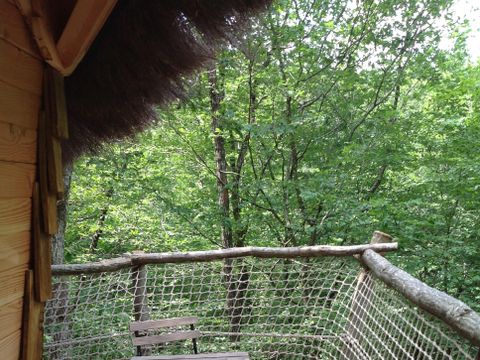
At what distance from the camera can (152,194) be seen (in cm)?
650

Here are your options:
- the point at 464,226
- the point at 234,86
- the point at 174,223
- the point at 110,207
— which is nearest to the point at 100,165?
the point at 110,207

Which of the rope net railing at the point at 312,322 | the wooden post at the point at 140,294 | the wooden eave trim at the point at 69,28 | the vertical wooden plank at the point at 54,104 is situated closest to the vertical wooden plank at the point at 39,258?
the vertical wooden plank at the point at 54,104

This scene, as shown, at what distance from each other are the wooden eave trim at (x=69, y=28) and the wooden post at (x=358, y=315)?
1.89 metres

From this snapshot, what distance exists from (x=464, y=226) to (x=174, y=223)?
4.14 m

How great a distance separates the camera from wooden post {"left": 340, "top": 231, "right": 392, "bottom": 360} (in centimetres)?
225

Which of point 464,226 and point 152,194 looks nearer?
point 464,226

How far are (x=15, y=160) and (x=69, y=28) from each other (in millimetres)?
362

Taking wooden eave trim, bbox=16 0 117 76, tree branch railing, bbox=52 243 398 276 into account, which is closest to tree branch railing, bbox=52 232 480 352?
tree branch railing, bbox=52 243 398 276

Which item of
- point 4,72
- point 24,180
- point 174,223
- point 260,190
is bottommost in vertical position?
point 174,223

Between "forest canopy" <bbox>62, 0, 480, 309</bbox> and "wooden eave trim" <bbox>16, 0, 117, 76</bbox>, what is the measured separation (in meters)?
3.64

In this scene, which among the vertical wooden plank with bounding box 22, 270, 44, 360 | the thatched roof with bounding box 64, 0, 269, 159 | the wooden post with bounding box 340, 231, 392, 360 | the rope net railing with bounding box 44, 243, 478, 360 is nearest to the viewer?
the vertical wooden plank with bounding box 22, 270, 44, 360

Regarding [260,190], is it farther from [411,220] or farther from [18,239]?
[18,239]

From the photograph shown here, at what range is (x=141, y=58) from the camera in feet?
A: 4.20

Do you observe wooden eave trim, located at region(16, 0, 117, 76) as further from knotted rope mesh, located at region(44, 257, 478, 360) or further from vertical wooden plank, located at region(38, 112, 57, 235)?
knotted rope mesh, located at region(44, 257, 478, 360)
